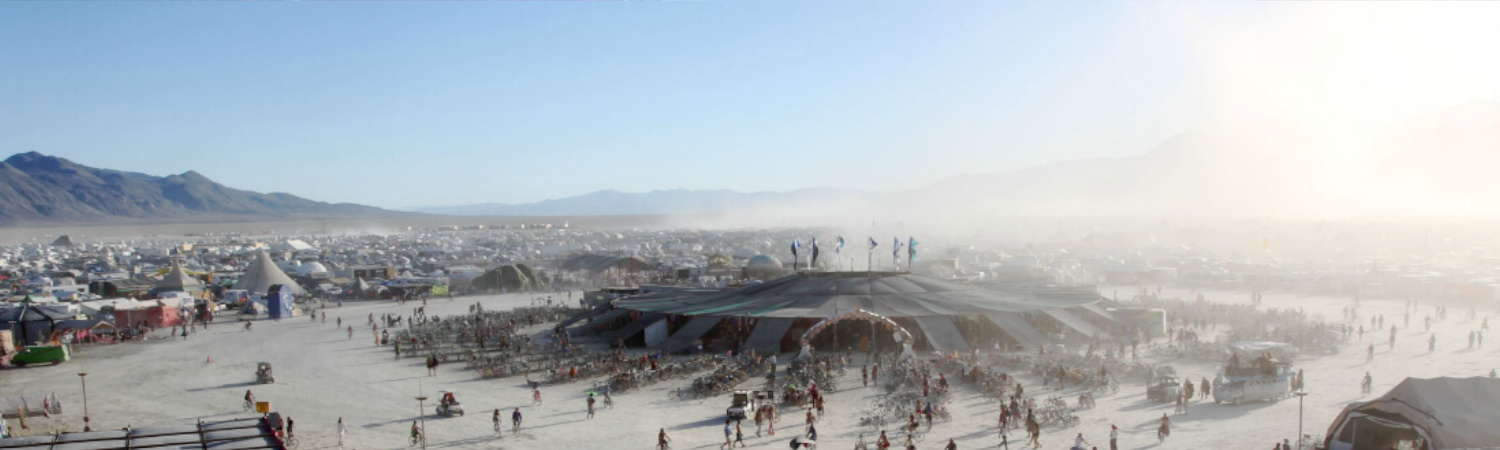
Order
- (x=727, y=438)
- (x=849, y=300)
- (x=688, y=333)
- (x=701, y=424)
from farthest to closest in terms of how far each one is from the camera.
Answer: (x=849, y=300)
(x=688, y=333)
(x=701, y=424)
(x=727, y=438)

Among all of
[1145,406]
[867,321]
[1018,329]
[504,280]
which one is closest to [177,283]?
[504,280]

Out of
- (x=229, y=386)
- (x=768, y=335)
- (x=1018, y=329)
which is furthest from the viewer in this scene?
(x=1018, y=329)

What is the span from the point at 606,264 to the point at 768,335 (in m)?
39.5

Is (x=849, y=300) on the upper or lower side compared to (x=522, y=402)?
upper

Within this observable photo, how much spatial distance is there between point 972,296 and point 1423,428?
2190 cm

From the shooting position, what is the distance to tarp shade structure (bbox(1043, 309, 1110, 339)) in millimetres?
38812

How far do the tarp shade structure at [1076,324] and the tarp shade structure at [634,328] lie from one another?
51.9 ft

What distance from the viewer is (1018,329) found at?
37.8 metres

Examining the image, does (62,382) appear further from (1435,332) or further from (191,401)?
(1435,332)

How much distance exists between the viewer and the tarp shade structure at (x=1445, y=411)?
765 inches

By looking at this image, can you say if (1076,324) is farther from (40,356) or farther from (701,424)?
(40,356)

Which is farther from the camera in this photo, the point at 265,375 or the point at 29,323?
the point at 29,323

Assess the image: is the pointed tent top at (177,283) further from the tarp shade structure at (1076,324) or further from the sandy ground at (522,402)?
the tarp shade structure at (1076,324)

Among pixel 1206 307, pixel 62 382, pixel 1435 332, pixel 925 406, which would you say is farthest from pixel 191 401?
pixel 1435 332
